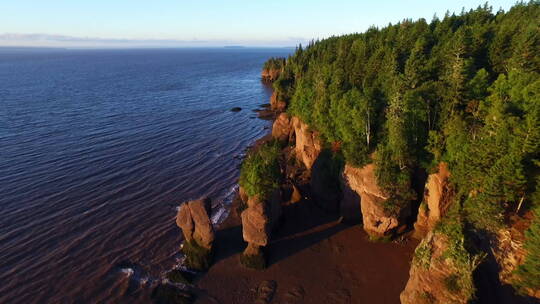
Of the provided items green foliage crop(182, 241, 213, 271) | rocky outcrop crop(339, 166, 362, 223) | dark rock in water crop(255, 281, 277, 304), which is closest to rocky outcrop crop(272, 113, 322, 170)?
rocky outcrop crop(339, 166, 362, 223)

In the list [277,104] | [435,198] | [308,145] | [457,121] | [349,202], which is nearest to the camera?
[457,121]

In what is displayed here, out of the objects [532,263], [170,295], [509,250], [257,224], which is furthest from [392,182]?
[170,295]

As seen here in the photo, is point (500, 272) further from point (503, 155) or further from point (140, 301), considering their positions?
point (140, 301)

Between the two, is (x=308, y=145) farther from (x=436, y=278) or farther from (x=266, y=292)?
(x=436, y=278)

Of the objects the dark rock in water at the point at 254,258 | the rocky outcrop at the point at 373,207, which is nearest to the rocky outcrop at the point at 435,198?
the rocky outcrop at the point at 373,207

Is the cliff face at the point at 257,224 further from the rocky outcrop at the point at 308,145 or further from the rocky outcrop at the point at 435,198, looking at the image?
the rocky outcrop at the point at 435,198

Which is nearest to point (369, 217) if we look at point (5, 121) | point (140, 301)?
point (140, 301)
